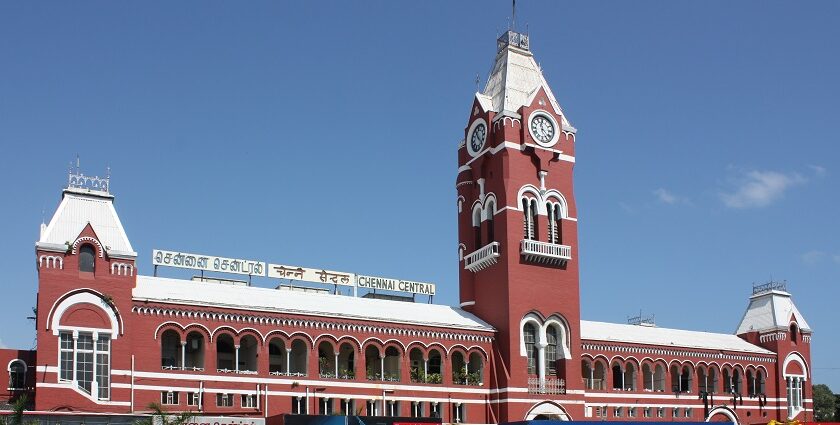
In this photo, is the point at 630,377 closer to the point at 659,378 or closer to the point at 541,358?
the point at 659,378

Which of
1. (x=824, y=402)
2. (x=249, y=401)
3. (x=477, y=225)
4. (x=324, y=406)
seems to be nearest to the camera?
(x=249, y=401)

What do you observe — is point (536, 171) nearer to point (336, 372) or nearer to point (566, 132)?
point (566, 132)

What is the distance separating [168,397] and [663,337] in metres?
46.7

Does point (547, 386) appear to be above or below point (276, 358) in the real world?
below

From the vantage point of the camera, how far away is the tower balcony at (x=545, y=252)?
80062 mm

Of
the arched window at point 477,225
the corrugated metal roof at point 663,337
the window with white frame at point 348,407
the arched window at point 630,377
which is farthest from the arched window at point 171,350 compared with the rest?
the arched window at point 630,377

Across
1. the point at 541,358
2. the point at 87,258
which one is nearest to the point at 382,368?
the point at 541,358

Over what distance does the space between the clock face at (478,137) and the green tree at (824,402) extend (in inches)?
2402

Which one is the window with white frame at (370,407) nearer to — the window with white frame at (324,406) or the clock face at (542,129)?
the window with white frame at (324,406)

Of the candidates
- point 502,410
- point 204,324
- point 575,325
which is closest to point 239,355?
point 204,324

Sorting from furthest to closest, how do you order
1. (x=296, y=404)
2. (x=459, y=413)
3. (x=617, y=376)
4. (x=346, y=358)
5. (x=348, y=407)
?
(x=617, y=376), (x=346, y=358), (x=459, y=413), (x=348, y=407), (x=296, y=404)

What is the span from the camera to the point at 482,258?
82312 millimetres

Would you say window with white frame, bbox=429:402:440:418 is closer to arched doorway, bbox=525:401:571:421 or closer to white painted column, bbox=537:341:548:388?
arched doorway, bbox=525:401:571:421

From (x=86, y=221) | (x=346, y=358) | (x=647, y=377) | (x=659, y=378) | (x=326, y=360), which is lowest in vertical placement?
(x=659, y=378)
